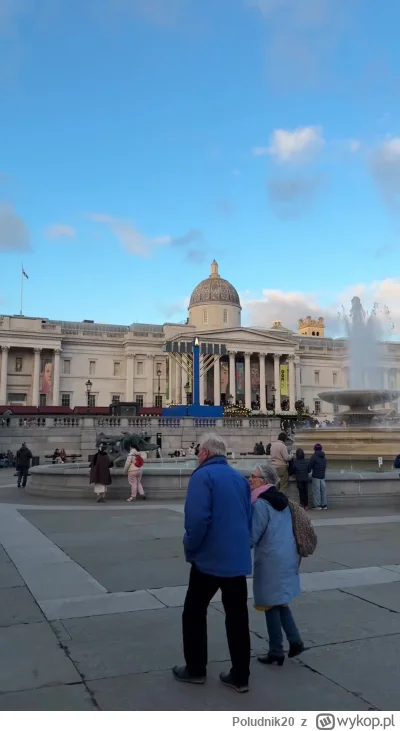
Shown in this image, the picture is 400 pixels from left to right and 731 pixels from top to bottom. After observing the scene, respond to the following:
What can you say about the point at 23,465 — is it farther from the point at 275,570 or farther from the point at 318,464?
the point at 275,570

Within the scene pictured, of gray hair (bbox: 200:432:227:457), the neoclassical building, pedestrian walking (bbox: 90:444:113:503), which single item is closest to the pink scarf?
gray hair (bbox: 200:432:227:457)

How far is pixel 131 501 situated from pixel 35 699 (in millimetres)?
13006

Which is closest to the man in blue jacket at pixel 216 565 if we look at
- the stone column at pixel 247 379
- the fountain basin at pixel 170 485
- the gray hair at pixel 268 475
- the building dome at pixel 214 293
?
the gray hair at pixel 268 475

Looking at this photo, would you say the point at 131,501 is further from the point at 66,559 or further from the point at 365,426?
the point at 365,426

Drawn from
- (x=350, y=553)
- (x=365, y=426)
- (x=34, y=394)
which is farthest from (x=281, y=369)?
(x=350, y=553)

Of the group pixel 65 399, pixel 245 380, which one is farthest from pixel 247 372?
pixel 65 399

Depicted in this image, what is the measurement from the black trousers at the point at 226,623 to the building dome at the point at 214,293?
9257 cm

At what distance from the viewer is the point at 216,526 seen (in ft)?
14.4

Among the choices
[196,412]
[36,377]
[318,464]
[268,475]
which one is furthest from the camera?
[36,377]

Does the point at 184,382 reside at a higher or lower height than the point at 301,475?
higher

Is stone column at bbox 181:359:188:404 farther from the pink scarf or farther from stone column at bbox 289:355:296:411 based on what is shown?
the pink scarf

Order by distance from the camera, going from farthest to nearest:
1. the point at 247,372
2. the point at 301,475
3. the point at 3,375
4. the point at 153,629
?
1. the point at 247,372
2. the point at 3,375
3. the point at 301,475
4. the point at 153,629

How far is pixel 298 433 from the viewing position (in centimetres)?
2402

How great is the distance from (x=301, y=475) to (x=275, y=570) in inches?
418
